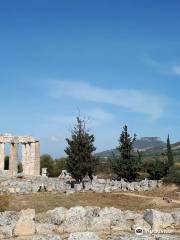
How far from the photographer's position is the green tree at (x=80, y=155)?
52.1 m

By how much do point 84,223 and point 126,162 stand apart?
39269 millimetres

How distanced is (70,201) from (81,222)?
21.4 m

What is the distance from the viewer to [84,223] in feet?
57.5

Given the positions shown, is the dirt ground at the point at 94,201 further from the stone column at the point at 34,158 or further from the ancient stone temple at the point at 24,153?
the stone column at the point at 34,158

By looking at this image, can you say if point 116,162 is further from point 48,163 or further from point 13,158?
point 48,163

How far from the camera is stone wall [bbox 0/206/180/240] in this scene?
16.8 m

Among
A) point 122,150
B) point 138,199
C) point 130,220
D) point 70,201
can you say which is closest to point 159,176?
point 122,150

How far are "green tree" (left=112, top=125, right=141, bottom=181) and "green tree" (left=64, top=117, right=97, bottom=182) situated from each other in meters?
4.80

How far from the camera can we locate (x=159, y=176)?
6069cm

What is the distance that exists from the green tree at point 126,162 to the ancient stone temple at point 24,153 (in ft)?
58.6

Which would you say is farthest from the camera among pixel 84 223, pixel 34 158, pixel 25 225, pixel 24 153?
pixel 24 153

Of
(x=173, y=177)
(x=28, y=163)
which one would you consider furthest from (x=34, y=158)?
(x=173, y=177)

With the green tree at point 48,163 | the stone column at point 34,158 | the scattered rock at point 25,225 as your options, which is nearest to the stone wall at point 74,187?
the stone column at point 34,158

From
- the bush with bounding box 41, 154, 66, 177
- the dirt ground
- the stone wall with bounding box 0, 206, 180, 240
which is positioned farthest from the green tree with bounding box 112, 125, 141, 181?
the stone wall with bounding box 0, 206, 180, 240
